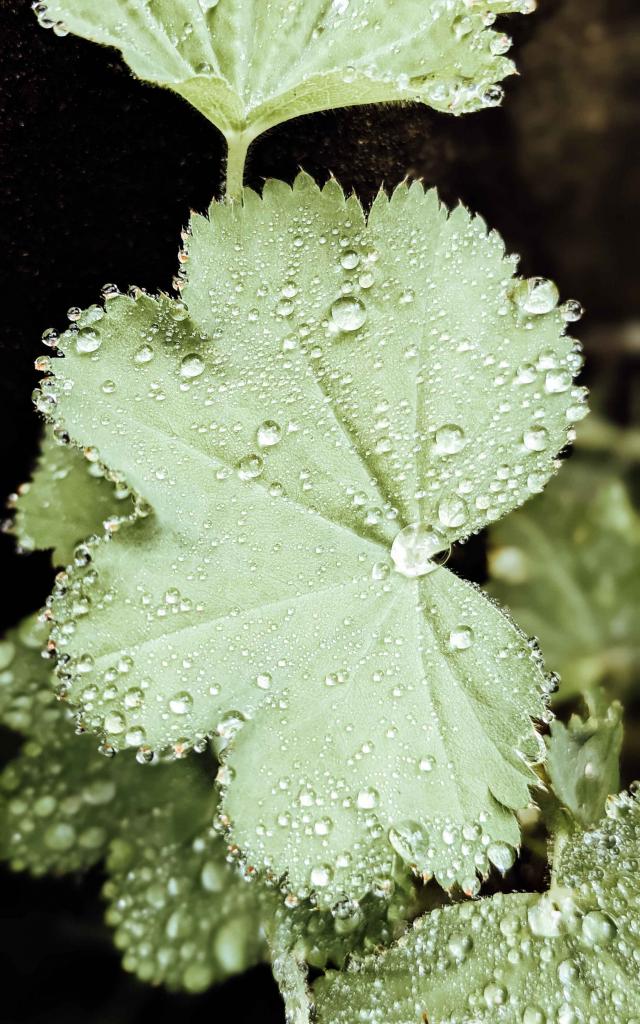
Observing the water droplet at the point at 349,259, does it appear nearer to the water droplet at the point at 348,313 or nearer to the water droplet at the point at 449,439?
the water droplet at the point at 348,313

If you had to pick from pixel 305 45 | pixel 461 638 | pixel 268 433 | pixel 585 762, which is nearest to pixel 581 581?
pixel 585 762

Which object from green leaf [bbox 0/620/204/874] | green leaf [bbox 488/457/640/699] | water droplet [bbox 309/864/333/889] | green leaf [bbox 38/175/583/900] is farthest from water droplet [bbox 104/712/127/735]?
green leaf [bbox 488/457/640/699]

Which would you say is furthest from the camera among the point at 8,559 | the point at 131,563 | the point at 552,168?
the point at 552,168

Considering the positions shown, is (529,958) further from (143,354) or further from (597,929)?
(143,354)

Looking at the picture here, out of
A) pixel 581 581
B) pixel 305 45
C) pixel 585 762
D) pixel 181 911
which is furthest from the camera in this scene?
pixel 581 581

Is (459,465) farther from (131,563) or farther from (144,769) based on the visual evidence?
(144,769)

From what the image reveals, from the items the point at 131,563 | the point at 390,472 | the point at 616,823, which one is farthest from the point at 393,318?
the point at 616,823

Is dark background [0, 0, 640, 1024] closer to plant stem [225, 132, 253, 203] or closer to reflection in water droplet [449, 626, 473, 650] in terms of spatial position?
plant stem [225, 132, 253, 203]
